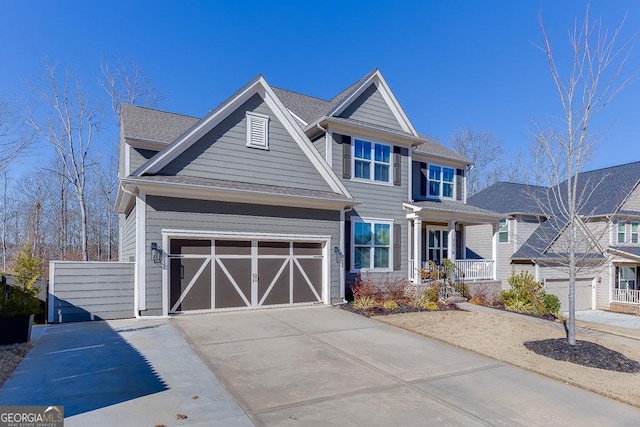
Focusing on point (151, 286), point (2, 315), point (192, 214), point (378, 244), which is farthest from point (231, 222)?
point (378, 244)

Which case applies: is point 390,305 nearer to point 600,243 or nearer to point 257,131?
point 257,131

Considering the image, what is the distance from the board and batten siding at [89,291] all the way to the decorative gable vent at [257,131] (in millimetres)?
4946

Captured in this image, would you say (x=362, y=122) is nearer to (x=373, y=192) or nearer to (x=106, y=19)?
(x=373, y=192)

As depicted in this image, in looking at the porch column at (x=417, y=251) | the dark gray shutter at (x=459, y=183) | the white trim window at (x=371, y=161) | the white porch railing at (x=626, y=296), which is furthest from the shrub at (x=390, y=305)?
the white porch railing at (x=626, y=296)

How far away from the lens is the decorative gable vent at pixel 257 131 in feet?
36.7

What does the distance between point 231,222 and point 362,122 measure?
22.2ft

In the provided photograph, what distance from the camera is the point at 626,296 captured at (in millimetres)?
20875

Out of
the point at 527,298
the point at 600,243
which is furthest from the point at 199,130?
the point at 600,243

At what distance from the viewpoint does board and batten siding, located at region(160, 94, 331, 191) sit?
34.0 feet

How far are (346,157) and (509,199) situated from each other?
14.8 meters

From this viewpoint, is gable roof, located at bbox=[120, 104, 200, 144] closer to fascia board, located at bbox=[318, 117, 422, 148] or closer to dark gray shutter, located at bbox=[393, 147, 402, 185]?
fascia board, located at bbox=[318, 117, 422, 148]

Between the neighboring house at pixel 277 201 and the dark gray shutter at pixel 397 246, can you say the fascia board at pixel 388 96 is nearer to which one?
the neighboring house at pixel 277 201

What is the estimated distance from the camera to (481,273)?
1634 cm

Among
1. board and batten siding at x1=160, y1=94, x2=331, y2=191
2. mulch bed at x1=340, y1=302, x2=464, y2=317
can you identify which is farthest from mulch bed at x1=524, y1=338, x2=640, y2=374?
board and batten siding at x1=160, y1=94, x2=331, y2=191
